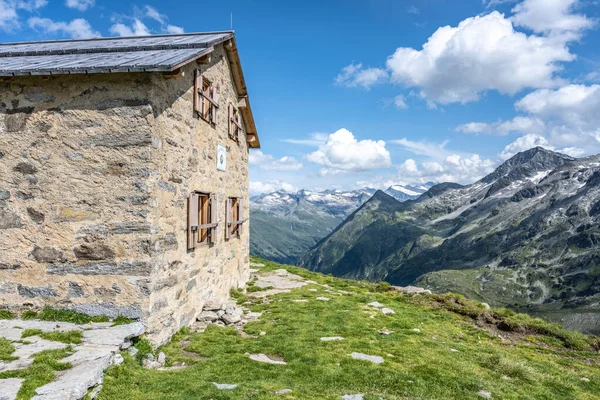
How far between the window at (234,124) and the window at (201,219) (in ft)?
14.4

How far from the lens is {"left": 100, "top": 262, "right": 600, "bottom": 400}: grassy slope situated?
8.26 m

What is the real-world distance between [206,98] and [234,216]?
7.70 m

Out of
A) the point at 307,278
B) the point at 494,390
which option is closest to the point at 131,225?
the point at 494,390

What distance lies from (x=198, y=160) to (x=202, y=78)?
3129 millimetres

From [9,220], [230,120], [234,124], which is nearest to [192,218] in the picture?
[9,220]

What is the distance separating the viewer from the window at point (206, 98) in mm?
13255

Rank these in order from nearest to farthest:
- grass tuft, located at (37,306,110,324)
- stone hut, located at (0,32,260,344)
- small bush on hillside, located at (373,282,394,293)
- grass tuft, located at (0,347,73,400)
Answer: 1. grass tuft, located at (0,347,73,400)
2. grass tuft, located at (37,306,110,324)
3. stone hut, located at (0,32,260,344)
4. small bush on hillside, located at (373,282,394,293)

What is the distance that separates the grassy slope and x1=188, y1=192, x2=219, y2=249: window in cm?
324

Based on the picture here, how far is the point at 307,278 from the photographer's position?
25766 mm

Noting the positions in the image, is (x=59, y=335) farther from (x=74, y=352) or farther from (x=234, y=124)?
(x=234, y=124)

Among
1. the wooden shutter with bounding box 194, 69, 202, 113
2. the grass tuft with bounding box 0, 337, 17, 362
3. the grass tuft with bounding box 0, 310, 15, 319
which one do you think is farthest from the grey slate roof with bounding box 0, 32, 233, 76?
the grass tuft with bounding box 0, 337, 17, 362

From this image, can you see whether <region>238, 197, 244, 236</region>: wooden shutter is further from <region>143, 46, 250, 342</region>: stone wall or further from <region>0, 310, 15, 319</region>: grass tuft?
<region>0, 310, 15, 319</region>: grass tuft

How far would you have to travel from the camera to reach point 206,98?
46.2 ft

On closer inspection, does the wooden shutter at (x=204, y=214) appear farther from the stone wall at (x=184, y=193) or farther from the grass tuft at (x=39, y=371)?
the grass tuft at (x=39, y=371)
